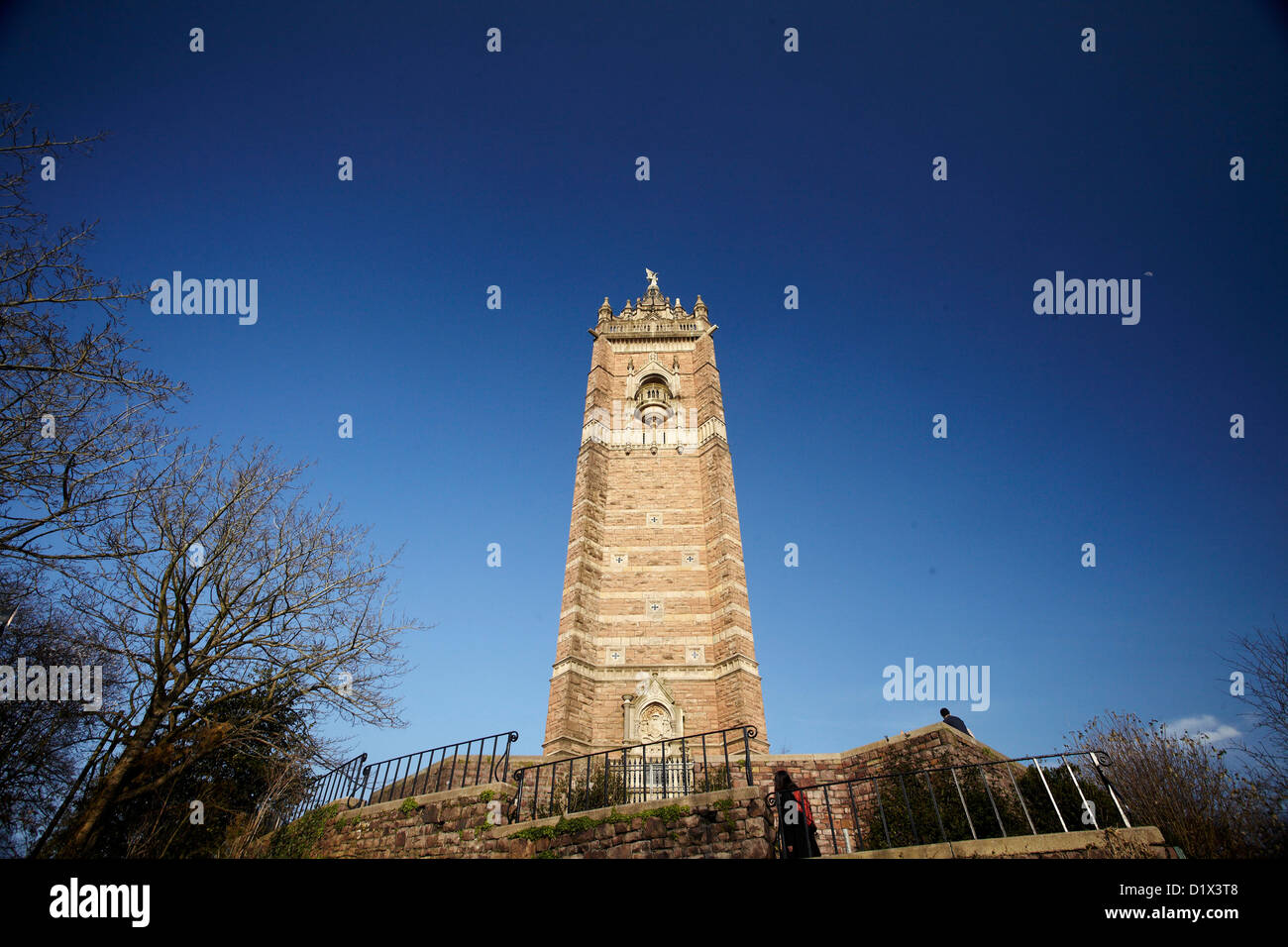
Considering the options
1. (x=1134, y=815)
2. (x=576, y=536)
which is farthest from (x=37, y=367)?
(x=1134, y=815)

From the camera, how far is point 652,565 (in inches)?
916

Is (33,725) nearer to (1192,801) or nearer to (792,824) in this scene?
(792,824)

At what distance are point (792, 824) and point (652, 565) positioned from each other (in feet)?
50.0

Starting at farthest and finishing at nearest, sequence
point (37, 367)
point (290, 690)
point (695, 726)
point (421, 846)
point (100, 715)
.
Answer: point (695, 726) → point (290, 690) → point (100, 715) → point (421, 846) → point (37, 367)

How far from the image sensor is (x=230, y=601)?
12.8m

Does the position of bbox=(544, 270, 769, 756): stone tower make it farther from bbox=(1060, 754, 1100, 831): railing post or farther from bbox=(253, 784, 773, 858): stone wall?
bbox=(1060, 754, 1100, 831): railing post

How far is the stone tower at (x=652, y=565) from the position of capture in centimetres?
1936

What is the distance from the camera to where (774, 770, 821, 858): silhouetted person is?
7926mm

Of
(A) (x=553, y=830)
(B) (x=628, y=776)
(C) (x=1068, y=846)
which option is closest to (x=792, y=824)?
(C) (x=1068, y=846)

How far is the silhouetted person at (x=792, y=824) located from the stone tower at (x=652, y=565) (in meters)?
8.98

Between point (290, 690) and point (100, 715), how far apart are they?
3393mm
